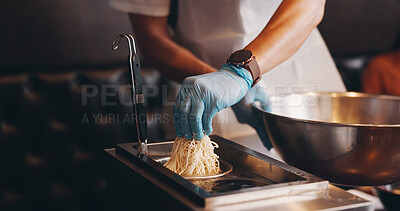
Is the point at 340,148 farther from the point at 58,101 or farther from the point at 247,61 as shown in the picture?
the point at 58,101

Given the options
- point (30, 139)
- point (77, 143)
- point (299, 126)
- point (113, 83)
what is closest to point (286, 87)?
point (299, 126)

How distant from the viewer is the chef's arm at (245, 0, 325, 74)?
4.30 feet

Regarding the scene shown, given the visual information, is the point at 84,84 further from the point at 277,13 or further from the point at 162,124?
the point at 277,13

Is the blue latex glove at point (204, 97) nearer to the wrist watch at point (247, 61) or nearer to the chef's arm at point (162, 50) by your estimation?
the wrist watch at point (247, 61)

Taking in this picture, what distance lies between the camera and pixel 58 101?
7.34ft

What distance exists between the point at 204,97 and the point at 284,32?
41cm

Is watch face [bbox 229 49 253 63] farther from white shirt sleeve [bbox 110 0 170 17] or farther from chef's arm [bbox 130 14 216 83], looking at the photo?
white shirt sleeve [bbox 110 0 170 17]

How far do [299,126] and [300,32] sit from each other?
46 cm

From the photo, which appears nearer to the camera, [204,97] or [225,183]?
[225,183]

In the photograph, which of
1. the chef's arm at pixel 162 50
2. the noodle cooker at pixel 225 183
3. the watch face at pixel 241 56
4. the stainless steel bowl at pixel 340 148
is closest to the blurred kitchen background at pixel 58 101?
the chef's arm at pixel 162 50

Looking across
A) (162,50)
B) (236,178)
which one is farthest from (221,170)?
(162,50)

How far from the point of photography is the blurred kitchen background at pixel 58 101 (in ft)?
7.13

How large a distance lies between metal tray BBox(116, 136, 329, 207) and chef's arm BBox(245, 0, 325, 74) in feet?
0.99

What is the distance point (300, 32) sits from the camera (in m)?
1.41
